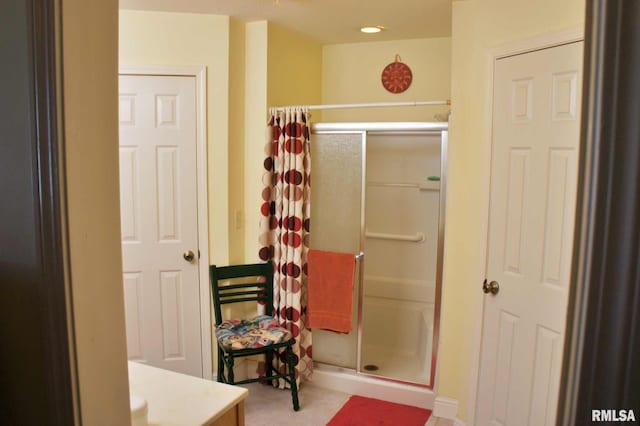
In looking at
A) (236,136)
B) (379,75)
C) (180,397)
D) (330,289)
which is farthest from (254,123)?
(180,397)

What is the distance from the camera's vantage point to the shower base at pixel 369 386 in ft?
9.89

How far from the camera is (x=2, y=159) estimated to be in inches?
26.6

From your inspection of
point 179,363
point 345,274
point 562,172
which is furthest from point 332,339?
point 562,172

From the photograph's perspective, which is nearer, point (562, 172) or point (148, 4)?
point (562, 172)

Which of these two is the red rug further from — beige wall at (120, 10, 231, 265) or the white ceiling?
the white ceiling

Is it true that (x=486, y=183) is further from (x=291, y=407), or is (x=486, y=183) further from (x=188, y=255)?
(x=188, y=255)

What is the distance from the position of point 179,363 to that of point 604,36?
3214 millimetres

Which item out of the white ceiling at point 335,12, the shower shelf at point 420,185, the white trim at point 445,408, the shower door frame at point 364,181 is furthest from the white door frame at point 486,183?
the shower shelf at point 420,185

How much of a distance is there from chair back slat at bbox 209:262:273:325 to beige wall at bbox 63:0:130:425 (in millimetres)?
2328

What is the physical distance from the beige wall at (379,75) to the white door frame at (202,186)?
1.16 m

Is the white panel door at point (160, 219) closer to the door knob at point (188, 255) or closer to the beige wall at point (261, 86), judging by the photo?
the door knob at point (188, 255)

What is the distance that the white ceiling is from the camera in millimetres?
2773

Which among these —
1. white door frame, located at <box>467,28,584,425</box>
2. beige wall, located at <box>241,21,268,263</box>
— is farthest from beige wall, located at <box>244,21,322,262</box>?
white door frame, located at <box>467,28,584,425</box>

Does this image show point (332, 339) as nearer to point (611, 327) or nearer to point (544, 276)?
point (544, 276)
